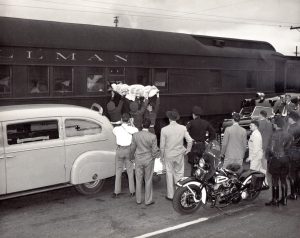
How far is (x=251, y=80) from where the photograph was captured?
1709cm

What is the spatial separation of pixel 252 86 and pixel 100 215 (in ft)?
40.1

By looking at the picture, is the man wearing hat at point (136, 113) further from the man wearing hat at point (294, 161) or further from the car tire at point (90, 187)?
the man wearing hat at point (294, 161)

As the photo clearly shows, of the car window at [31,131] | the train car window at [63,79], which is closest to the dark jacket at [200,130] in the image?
the car window at [31,131]

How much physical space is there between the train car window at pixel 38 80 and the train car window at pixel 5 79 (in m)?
0.54

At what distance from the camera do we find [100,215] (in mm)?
6613

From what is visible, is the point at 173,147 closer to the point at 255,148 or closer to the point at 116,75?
the point at 255,148

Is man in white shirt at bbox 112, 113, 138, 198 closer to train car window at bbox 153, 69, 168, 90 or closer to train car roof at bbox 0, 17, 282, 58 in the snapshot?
train car roof at bbox 0, 17, 282, 58

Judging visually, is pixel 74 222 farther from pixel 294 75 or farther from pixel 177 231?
pixel 294 75

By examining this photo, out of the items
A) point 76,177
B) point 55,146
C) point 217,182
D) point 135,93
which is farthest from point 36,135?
point 135,93

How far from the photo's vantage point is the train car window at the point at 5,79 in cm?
1002

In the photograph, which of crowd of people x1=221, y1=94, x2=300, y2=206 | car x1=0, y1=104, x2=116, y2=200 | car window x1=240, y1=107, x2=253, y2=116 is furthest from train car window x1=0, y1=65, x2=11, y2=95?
car window x1=240, y1=107, x2=253, y2=116

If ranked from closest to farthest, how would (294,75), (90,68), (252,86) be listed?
1. (90,68)
2. (252,86)
3. (294,75)

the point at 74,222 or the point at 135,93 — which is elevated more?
the point at 135,93

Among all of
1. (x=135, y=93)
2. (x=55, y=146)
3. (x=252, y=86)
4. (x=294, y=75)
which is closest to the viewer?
(x=55, y=146)
